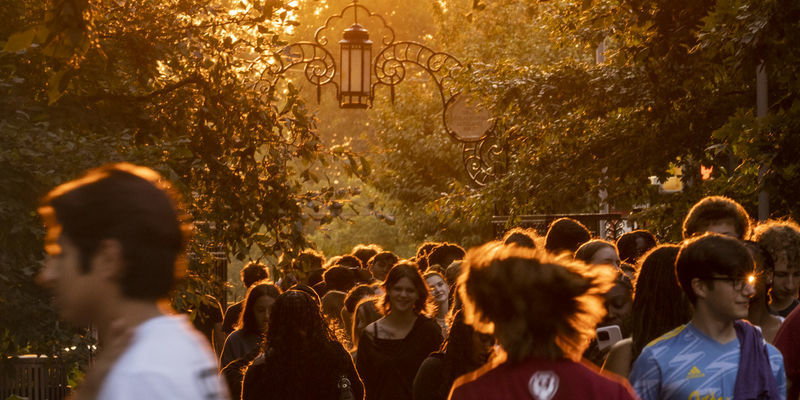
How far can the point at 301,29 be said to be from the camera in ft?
172

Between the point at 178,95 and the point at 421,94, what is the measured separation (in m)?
22.4

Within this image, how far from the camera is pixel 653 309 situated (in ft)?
14.7

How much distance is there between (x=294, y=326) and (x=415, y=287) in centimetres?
162

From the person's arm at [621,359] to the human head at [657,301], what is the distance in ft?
0.09

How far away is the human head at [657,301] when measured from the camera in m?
4.46

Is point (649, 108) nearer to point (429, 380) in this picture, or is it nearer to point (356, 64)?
point (356, 64)

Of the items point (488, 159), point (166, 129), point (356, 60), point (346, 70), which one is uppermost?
point (356, 60)

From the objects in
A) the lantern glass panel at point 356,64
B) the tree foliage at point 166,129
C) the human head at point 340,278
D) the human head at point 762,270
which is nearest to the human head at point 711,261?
the human head at point 762,270

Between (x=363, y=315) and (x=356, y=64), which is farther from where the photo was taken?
(x=356, y=64)

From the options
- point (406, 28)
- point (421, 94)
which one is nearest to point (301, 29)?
point (406, 28)

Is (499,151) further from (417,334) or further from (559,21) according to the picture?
(417,334)

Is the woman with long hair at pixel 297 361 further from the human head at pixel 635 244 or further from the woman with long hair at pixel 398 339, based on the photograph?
the human head at pixel 635 244

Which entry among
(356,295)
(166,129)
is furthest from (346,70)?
(356,295)

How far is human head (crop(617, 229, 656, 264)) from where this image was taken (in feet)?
25.7
